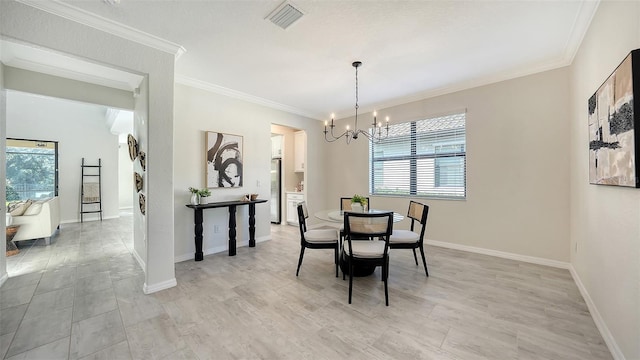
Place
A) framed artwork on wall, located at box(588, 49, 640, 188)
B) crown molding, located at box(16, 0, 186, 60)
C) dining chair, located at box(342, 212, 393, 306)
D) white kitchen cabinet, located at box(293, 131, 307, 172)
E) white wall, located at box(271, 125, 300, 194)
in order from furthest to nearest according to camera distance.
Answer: white wall, located at box(271, 125, 300, 194)
white kitchen cabinet, located at box(293, 131, 307, 172)
dining chair, located at box(342, 212, 393, 306)
crown molding, located at box(16, 0, 186, 60)
framed artwork on wall, located at box(588, 49, 640, 188)

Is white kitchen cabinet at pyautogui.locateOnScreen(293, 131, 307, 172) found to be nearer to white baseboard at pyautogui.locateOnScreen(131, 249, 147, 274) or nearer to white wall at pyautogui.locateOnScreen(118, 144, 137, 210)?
white baseboard at pyautogui.locateOnScreen(131, 249, 147, 274)

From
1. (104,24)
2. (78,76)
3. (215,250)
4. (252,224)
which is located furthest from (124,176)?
(104,24)

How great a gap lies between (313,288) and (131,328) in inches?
64.5

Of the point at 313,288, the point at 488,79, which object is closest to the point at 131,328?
the point at 313,288

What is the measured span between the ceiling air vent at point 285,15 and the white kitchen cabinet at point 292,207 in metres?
4.13

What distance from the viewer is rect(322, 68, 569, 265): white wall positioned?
319 cm

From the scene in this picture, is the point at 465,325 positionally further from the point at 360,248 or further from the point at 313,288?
the point at 313,288

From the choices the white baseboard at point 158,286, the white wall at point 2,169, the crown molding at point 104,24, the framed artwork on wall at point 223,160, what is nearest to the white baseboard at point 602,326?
the white baseboard at point 158,286

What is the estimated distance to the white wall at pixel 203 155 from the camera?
3.62 meters

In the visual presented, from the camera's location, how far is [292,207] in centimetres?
614

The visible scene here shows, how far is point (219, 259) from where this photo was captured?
143 inches

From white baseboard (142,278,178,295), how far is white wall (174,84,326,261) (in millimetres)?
928

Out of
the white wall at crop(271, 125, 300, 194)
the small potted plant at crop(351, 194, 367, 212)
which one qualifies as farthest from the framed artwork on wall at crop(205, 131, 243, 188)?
the small potted plant at crop(351, 194, 367, 212)

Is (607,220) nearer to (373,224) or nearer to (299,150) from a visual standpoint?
(373,224)
